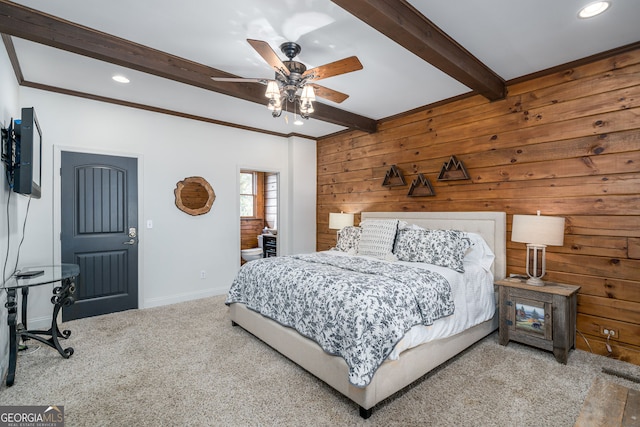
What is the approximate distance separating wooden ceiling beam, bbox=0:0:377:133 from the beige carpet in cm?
250

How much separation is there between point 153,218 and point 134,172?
63 cm

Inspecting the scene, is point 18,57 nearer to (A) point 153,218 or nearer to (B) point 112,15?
(B) point 112,15

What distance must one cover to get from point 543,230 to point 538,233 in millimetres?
45

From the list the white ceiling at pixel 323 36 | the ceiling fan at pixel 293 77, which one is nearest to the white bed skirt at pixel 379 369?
the ceiling fan at pixel 293 77

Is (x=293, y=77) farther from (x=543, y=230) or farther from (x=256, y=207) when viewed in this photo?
(x=256, y=207)

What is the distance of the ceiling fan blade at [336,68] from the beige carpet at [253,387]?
2.36 metres

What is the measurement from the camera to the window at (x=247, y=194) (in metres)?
7.45

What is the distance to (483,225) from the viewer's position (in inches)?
135

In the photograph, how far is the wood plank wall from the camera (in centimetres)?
261

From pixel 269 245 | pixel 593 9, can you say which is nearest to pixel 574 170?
pixel 593 9

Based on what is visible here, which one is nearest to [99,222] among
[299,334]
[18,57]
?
[18,57]

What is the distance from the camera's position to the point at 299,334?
8.09 ft

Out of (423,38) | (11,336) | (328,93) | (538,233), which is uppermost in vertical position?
(423,38)

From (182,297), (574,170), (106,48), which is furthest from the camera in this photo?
(182,297)
